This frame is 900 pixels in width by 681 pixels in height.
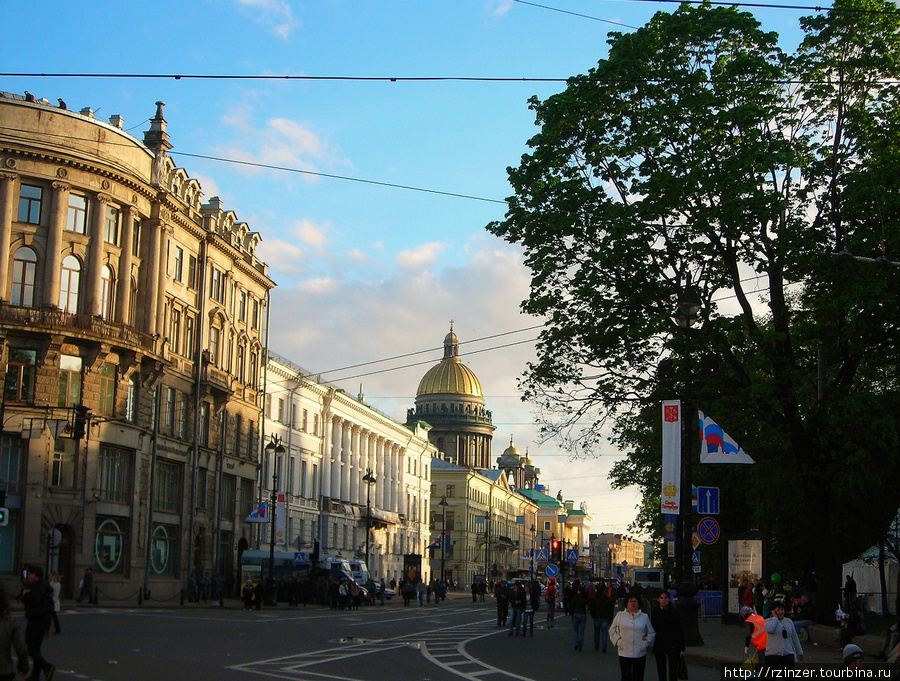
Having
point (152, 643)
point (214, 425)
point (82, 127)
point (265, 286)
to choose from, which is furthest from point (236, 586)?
point (152, 643)

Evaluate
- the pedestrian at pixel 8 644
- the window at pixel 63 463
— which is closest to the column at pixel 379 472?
the window at pixel 63 463

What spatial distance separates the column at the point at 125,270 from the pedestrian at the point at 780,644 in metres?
38.9

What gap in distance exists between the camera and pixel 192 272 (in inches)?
2287

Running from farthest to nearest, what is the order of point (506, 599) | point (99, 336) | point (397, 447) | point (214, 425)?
point (397, 447), point (214, 425), point (99, 336), point (506, 599)

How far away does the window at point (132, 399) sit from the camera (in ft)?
164

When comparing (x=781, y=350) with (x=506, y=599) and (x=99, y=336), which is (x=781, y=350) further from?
(x=99, y=336)

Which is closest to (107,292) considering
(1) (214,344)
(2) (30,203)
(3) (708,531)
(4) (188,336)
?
→ (2) (30,203)

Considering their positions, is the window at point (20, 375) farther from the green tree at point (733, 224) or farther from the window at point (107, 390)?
the green tree at point (733, 224)

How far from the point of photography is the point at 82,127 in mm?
47469

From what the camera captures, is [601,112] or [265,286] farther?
[265,286]

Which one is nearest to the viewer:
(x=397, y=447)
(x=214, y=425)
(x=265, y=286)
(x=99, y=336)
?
(x=99, y=336)

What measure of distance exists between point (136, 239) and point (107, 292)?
353 centimetres

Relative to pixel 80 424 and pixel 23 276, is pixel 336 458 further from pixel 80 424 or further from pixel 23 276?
pixel 80 424

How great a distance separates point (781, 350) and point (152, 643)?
54.1ft
